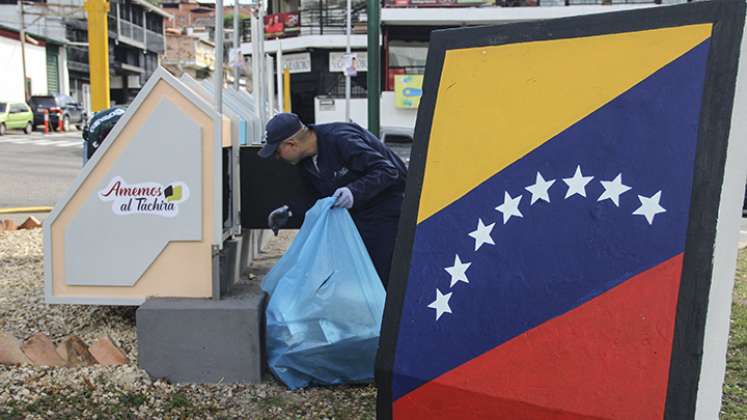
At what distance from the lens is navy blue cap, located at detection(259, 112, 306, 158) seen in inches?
146

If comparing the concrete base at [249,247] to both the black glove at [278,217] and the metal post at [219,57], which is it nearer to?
→ the black glove at [278,217]

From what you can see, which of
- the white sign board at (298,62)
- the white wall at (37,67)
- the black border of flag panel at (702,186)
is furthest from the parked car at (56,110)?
the black border of flag panel at (702,186)

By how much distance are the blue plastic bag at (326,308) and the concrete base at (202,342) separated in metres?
0.11

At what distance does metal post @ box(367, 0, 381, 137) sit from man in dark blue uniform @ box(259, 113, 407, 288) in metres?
1.79

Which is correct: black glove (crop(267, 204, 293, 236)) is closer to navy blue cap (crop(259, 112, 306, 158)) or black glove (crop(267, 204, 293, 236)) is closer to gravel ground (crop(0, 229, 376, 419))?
navy blue cap (crop(259, 112, 306, 158))

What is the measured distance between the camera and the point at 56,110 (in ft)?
116

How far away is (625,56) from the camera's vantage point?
5.75 feet

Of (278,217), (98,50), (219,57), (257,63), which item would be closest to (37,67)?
(98,50)

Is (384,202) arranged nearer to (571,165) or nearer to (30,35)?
(571,165)

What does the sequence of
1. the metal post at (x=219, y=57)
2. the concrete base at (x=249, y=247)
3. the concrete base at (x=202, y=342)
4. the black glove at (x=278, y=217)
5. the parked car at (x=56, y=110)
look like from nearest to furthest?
the concrete base at (x=202, y=342) < the metal post at (x=219, y=57) < the black glove at (x=278, y=217) < the concrete base at (x=249, y=247) < the parked car at (x=56, y=110)

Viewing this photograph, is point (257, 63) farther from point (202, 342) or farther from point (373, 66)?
point (202, 342)

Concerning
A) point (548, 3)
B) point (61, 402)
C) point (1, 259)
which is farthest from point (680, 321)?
point (548, 3)

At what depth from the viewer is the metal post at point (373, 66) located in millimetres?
5551

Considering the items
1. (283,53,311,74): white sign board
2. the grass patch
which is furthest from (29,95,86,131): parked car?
the grass patch
